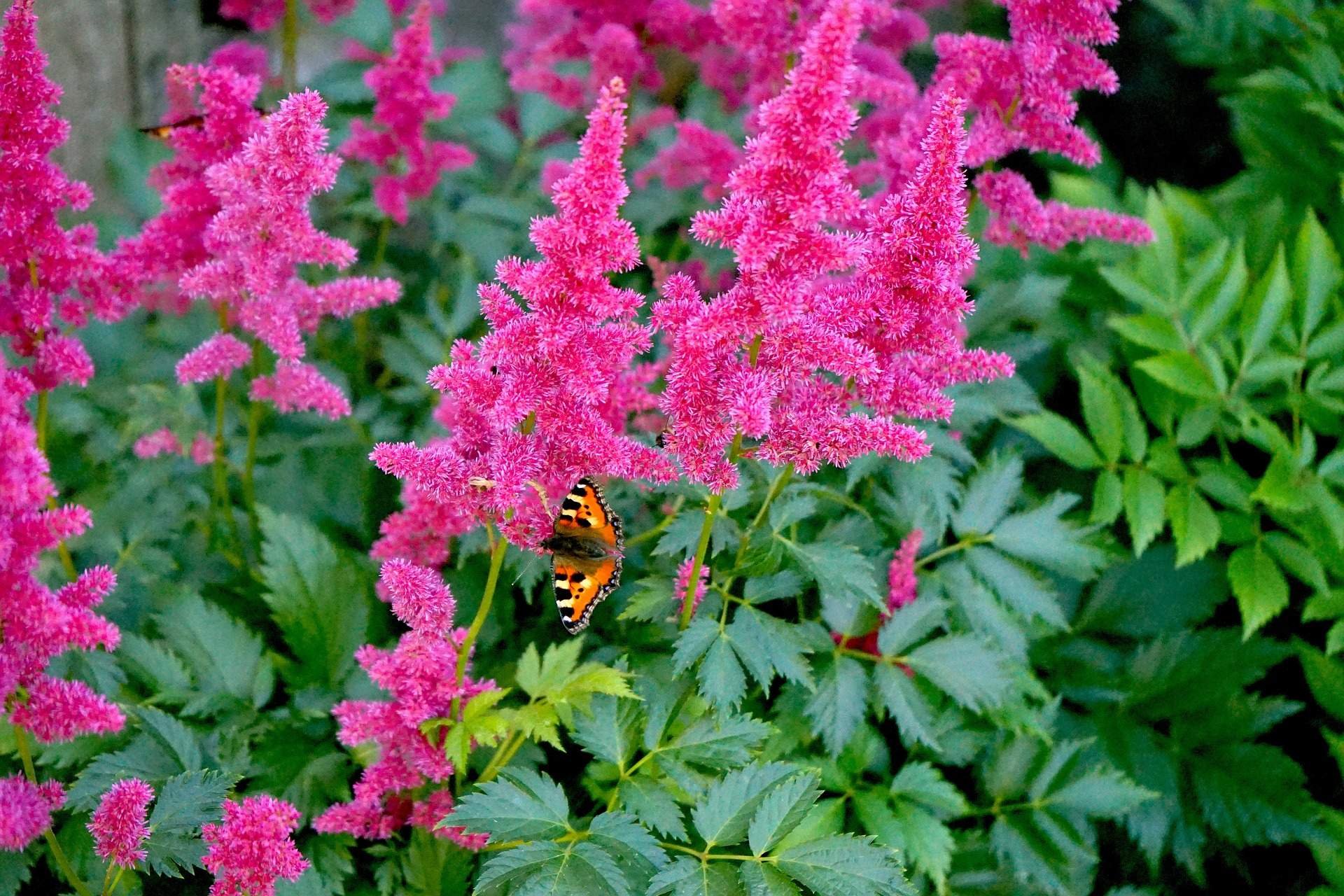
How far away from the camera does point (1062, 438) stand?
2.40m

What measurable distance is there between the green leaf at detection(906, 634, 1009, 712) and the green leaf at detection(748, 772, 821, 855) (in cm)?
42

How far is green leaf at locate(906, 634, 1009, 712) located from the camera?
1.95 m

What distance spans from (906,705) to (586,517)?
0.71 meters

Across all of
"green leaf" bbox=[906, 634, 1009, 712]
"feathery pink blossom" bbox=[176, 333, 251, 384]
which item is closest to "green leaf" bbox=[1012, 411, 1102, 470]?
"green leaf" bbox=[906, 634, 1009, 712]

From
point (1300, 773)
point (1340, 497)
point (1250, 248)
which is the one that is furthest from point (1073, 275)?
point (1300, 773)

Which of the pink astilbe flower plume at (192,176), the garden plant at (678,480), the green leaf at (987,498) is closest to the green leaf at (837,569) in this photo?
the garden plant at (678,480)

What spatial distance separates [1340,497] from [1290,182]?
98 centimetres

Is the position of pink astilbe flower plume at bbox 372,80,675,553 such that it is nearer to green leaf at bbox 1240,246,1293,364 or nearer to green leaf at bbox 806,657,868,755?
green leaf at bbox 806,657,868,755

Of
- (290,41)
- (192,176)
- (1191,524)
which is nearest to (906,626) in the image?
A: (1191,524)

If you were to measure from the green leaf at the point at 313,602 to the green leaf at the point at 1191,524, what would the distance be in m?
1.59

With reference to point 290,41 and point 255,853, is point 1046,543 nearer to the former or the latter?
point 255,853

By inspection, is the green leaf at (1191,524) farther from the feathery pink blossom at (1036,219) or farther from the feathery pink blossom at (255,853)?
the feathery pink blossom at (255,853)

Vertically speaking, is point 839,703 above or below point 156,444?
below

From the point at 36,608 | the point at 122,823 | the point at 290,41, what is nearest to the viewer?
the point at 36,608
